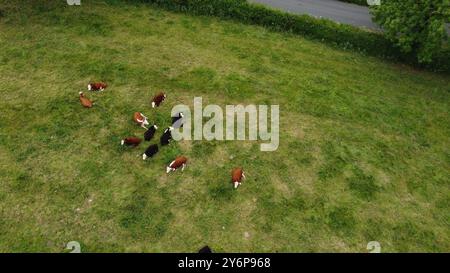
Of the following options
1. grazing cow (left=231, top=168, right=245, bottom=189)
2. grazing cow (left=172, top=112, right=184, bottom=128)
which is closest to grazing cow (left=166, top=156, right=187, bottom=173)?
grazing cow (left=231, top=168, right=245, bottom=189)

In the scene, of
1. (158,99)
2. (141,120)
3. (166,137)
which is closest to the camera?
(166,137)

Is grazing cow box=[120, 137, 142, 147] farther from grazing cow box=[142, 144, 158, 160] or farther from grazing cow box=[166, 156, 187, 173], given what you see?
grazing cow box=[166, 156, 187, 173]

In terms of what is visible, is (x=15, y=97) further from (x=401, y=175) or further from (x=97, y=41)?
(x=401, y=175)

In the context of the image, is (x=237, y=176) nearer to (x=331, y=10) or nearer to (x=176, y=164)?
(x=176, y=164)

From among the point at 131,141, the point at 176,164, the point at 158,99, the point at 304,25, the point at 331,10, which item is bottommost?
the point at 176,164

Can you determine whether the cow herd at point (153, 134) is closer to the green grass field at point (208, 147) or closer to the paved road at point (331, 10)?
the green grass field at point (208, 147)

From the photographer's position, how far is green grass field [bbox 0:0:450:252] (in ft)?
52.6

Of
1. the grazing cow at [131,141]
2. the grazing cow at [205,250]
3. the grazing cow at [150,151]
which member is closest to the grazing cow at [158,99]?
the grazing cow at [131,141]

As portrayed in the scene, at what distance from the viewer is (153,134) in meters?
19.5

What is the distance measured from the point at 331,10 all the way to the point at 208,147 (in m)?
19.4

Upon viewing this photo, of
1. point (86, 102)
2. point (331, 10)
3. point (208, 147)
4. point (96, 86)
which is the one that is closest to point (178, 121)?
point (208, 147)

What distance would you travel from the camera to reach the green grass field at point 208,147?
52.6ft

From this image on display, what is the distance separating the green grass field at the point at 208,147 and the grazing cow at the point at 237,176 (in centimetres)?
26
